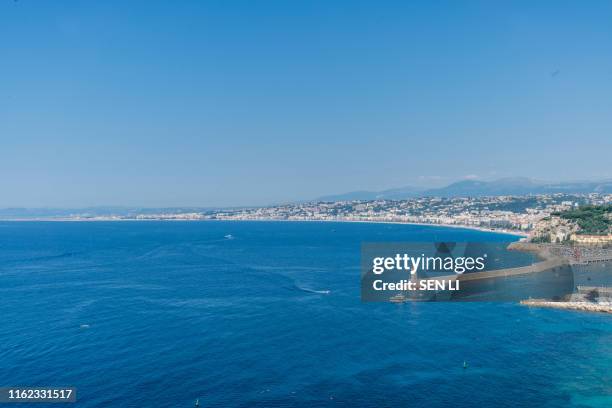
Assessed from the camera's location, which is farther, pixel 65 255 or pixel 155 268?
pixel 65 255

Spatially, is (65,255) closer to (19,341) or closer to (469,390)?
(19,341)

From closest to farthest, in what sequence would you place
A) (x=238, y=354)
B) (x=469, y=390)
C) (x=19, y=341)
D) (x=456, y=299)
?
(x=469, y=390)
(x=238, y=354)
(x=19, y=341)
(x=456, y=299)

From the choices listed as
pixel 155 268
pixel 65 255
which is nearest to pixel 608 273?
pixel 155 268

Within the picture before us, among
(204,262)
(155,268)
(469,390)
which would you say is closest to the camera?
(469,390)

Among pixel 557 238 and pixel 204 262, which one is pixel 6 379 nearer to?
pixel 204 262

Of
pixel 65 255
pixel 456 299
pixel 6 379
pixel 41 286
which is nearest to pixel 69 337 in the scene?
pixel 6 379

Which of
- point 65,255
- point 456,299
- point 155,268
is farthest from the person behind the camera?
point 65,255
